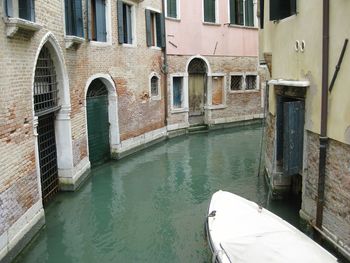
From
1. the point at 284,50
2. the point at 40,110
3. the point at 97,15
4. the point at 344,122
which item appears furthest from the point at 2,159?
the point at 97,15

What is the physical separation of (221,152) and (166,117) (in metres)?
2.99

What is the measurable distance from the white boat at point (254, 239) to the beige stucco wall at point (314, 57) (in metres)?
1.37

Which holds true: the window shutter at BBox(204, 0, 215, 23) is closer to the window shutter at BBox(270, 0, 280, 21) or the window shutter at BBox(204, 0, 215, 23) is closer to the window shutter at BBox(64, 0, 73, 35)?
the window shutter at BBox(64, 0, 73, 35)

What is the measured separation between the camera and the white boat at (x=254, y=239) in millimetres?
4629

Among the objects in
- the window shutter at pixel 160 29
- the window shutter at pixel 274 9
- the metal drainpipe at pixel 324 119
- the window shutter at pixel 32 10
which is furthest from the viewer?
the window shutter at pixel 160 29

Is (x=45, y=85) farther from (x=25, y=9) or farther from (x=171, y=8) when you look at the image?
(x=171, y=8)

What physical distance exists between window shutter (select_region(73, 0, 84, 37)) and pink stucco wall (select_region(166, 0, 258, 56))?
20.8 ft

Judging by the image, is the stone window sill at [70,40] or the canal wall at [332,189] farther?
the stone window sill at [70,40]

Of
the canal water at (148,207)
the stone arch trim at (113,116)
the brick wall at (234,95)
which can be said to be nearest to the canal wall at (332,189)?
the canal water at (148,207)

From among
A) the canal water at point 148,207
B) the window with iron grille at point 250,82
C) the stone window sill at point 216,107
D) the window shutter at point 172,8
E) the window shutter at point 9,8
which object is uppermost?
the window shutter at point 172,8

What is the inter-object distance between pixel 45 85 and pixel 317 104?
4.89m

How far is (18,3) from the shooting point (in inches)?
272

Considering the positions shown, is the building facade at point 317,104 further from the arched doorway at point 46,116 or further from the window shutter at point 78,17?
the arched doorway at point 46,116

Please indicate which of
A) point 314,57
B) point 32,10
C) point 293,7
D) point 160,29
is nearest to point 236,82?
point 160,29
